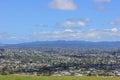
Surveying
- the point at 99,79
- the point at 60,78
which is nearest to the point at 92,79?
the point at 99,79

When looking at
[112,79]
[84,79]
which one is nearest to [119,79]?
[112,79]

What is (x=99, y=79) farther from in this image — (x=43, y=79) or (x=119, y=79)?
(x=43, y=79)

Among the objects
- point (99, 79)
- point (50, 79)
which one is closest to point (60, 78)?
point (50, 79)

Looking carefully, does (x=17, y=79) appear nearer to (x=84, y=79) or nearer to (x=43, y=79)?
(x=43, y=79)

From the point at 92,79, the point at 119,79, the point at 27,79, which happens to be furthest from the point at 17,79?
the point at 119,79

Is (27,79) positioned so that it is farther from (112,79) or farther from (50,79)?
(112,79)
